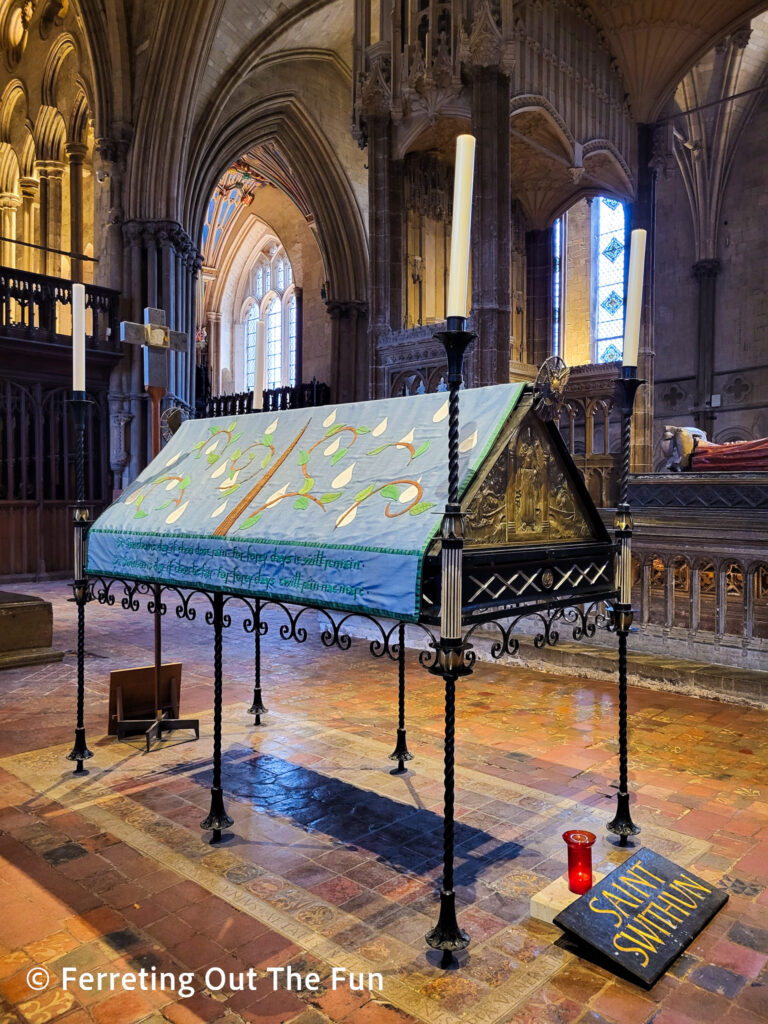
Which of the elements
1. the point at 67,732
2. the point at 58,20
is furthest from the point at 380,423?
the point at 58,20

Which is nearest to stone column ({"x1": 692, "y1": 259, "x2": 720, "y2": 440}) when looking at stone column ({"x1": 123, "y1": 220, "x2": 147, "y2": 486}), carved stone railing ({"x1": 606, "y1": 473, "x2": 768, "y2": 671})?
carved stone railing ({"x1": 606, "y1": 473, "x2": 768, "y2": 671})

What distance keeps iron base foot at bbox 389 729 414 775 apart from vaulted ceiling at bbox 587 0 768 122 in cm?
1189

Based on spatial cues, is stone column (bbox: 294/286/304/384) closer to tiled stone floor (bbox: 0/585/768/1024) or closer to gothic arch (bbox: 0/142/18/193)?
gothic arch (bbox: 0/142/18/193)

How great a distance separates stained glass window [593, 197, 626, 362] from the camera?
57.5 ft

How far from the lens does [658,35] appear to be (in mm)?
11633

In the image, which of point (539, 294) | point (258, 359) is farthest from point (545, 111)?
point (258, 359)

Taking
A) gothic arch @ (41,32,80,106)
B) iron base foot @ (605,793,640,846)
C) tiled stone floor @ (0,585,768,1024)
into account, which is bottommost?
tiled stone floor @ (0,585,768,1024)

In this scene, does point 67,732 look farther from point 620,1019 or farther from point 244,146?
point 244,146

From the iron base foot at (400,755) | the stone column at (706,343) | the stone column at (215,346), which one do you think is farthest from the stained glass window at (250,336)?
the iron base foot at (400,755)

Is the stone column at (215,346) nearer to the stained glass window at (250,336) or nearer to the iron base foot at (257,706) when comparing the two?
the stained glass window at (250,336)

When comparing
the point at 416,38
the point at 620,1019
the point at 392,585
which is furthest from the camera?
the point at 416,38

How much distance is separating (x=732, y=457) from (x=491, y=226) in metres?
4.03

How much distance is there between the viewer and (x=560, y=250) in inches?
685

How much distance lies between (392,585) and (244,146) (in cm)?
1734
